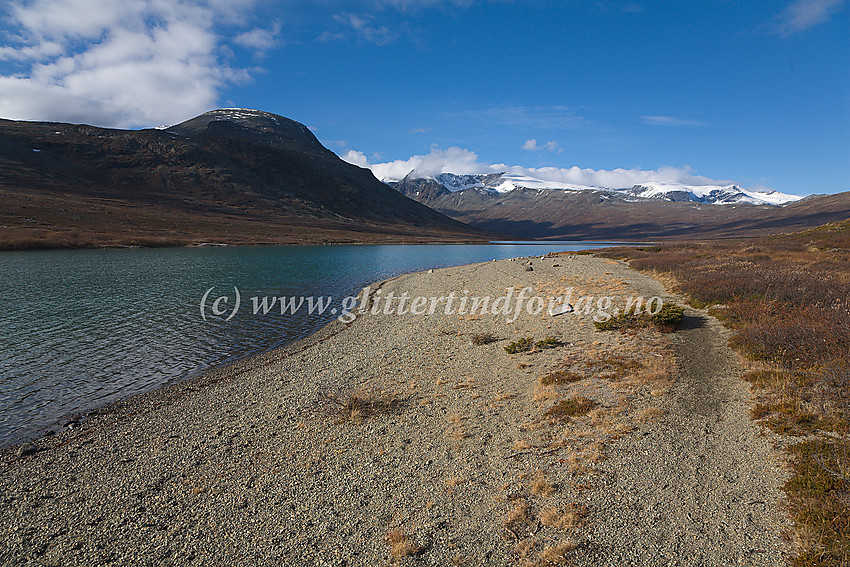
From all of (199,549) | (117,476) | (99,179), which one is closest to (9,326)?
(117,476)

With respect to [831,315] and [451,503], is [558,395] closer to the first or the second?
[451,503]

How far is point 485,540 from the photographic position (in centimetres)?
764

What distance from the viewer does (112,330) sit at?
1009 inches

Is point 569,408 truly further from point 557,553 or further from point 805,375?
point 805,375

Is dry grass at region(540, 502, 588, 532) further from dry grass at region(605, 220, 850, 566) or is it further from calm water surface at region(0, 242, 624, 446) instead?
calm water surface at region(0, 242, 624, 446)

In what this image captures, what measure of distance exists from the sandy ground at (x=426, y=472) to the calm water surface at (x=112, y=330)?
121 inches

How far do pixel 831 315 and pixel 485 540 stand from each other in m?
15.4

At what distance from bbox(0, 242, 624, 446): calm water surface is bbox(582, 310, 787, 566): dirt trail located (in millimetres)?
18343

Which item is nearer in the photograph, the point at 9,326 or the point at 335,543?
the point at 335,543

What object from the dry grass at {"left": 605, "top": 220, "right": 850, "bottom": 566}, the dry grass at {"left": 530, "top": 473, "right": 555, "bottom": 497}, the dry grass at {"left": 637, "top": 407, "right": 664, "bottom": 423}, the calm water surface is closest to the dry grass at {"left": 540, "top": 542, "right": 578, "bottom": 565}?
the dry grass at {"left": 530, "top": 473, "right": 555, "bottom": 497}

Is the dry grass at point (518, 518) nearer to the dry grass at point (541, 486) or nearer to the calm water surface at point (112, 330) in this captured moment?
the dry grass at point (541, 486)

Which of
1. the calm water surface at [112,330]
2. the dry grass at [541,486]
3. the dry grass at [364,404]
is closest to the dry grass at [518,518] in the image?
the dry grass at [541,486]

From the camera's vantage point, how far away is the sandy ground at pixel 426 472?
7.60 metres

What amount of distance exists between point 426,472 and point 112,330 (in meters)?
25.7
